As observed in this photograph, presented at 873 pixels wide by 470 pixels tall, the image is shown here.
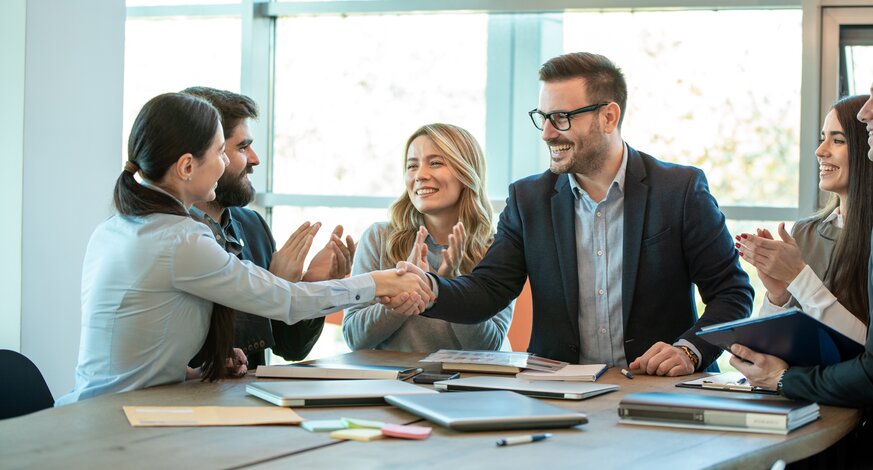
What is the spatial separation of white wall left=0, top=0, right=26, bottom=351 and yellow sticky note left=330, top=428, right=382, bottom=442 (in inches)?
92.8

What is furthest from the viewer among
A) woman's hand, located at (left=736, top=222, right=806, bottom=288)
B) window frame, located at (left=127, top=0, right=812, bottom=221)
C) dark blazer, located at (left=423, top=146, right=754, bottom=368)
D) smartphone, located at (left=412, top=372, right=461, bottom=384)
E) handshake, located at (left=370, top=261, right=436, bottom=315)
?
window frame, located at (left=127, top=0, right=812, bottom=221)

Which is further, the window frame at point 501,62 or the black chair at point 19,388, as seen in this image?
the window frame at point 501,62

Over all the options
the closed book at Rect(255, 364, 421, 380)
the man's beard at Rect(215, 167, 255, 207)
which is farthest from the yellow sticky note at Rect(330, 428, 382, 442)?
the man's beard at Rect(215, 167, 255, 207)

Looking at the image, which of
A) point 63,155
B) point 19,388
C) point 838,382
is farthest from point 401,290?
point 63,155

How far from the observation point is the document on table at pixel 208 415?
6.50ft

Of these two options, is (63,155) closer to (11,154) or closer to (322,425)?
(11,154)

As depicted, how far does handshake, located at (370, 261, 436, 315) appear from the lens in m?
2.98

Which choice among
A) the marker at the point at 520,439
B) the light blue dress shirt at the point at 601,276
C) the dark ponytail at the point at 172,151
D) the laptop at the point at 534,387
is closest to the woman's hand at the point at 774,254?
the light blue dress shirt at the point at 601,276

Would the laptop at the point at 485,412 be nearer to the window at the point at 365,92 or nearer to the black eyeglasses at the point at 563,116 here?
the black eyeglasses at the point at 563,116

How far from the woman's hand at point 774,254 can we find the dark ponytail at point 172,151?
1.55 metres

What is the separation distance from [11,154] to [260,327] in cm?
140

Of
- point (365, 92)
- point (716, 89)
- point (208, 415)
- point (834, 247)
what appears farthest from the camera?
point (365, 92)

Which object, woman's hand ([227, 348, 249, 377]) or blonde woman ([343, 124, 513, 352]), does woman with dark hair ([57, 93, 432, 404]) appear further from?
blonde woman ([343, 124, 513, 352])

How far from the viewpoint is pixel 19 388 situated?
259 centimetres
